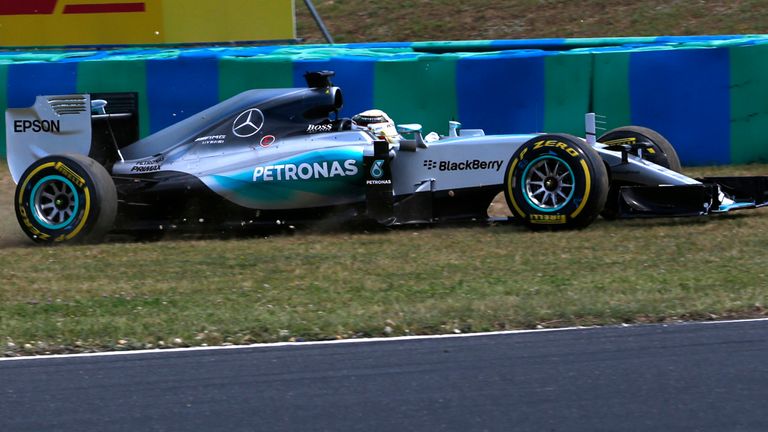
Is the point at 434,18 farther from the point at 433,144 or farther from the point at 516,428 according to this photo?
the point at 516,428

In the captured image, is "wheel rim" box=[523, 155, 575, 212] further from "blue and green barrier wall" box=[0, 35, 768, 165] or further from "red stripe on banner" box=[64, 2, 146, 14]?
"red stripe on banner" box=[64, 2, 146, 14]

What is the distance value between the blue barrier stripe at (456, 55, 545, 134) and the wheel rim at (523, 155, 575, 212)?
3608 mm

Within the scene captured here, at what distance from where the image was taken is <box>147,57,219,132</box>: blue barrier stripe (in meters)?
13.5

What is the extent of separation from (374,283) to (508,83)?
5.91 metres

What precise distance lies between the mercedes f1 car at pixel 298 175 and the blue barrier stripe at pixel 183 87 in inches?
119

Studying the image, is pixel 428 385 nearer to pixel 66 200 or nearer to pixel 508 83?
pixel 66 200

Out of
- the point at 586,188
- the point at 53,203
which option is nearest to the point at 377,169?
the point at 586,188

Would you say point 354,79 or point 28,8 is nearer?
point 354,79

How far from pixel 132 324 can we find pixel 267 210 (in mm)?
3421

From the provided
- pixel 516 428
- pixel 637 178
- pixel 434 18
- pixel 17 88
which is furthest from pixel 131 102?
pixel 434 18

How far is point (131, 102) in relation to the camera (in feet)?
35.1

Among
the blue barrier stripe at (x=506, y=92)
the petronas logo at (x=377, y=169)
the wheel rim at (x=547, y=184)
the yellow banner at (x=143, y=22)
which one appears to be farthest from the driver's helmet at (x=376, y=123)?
the yellow banner at (x=143, y=22)

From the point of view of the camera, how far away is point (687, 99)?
42.4ft

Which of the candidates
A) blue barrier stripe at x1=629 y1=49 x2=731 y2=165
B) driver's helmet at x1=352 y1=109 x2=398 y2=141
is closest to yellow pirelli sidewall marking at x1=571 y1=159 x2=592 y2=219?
driver's helmet at x1=352 y1=109 x2=398 y2=141
